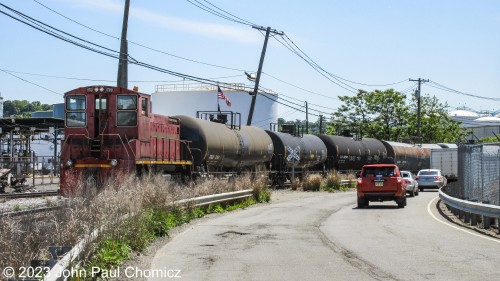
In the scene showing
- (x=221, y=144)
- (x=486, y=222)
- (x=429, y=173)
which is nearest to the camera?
(x=486, y=222)

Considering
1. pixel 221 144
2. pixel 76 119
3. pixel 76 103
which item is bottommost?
pixel 221 144

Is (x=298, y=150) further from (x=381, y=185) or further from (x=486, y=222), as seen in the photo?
(x=486, y=222)

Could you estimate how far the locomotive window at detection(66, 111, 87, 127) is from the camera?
2398 centimetres

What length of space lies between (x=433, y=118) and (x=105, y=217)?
317ft

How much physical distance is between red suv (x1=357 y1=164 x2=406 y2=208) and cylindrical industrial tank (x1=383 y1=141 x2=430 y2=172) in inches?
1216

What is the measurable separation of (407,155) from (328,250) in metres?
49.9

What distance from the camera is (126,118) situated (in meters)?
23.6

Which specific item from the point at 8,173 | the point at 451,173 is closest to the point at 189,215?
the point at 8,173

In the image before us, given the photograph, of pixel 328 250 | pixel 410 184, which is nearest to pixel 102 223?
pixel 328 250

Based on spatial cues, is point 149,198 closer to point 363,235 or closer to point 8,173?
point 363,235

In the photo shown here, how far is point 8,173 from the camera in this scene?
3228 centimetres

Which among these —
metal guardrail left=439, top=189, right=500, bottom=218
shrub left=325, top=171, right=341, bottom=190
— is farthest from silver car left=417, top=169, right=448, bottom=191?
metal guardrail left=439, top=189, right=500, bottom=218

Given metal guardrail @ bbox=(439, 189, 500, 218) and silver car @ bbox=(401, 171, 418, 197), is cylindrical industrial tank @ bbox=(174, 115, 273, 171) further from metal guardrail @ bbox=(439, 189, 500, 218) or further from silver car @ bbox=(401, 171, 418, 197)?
metal guardrail @ bbox=(439, 189, 500, 218)

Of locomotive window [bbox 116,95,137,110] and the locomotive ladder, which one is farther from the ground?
locomotive window [bbox 116,95,137,110]
